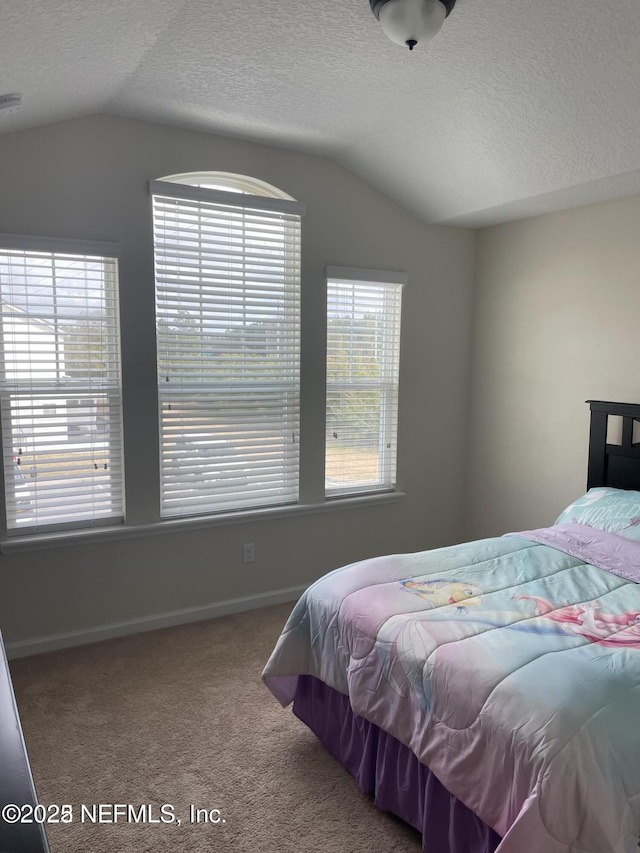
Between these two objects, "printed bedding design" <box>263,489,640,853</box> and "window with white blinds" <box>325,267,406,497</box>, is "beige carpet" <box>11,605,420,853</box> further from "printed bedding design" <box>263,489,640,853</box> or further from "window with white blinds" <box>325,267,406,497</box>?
"window with white blinds" <box>325,267,406,497</box>

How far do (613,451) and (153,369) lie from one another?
248cm

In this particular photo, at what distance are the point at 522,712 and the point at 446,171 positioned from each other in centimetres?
275

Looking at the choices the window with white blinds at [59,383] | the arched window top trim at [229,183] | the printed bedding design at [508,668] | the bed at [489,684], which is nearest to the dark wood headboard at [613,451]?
the bed at [489,684]

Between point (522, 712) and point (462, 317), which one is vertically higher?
point (462, 317)

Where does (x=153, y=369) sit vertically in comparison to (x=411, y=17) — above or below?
below

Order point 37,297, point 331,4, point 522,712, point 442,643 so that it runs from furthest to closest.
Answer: point 37,297 < point 331,4 < point 442,643 < point 522,712

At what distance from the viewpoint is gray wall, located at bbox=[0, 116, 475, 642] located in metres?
2.82

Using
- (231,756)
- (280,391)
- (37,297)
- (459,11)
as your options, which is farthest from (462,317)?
(231,756)

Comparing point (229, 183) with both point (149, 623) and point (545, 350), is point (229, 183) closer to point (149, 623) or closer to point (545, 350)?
point (545, 350)

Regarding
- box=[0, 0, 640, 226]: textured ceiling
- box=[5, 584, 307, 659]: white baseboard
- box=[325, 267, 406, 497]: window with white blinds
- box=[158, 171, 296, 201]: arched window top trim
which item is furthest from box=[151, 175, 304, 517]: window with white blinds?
box=[5, 584, 307, 659]: white baseboard

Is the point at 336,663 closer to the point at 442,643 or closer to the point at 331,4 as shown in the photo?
the point at 442,643

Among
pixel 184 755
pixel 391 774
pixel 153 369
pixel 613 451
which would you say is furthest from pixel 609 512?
pixel 153 369

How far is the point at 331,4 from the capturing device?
6.52 feet

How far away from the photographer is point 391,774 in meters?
1.88
